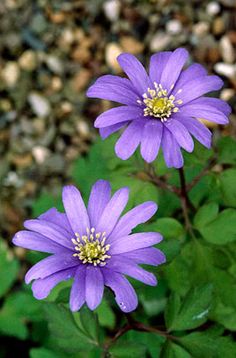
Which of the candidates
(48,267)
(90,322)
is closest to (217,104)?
(48,267)

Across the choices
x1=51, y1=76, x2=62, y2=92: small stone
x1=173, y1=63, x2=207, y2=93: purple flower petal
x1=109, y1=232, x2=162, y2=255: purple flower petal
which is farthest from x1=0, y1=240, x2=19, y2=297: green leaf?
x1=51, y1=76, x2=62, y2=92: small stone

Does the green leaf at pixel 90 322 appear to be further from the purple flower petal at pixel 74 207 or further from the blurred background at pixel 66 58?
the blurred background at pixel 66 58

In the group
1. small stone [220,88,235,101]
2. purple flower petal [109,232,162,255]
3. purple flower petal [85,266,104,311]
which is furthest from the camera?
small stone [220,88,235,101]

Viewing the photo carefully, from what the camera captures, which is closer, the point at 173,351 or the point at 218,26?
the point at 173,351

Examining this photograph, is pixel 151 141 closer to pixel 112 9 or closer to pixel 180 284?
pixel 180 284

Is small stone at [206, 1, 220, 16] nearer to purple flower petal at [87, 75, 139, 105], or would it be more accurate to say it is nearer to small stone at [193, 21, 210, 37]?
small stone at [193, 21, 210, 37]

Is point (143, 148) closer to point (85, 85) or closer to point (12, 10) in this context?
point (85, 85)
